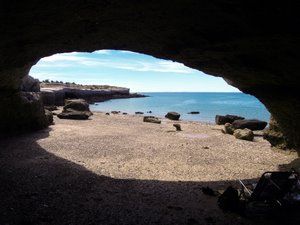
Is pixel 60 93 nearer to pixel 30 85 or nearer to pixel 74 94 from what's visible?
pixel 74 94

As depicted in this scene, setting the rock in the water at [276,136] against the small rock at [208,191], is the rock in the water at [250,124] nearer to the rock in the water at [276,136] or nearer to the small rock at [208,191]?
the rock in the water at [276,136]

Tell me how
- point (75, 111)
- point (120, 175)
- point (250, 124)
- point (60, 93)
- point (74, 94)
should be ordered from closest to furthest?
point (120, 175) < point (250, 124) < point (75, 111) < point (60, 93) < point (74, 94)

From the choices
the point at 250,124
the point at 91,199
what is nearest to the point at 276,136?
the point at 91,199

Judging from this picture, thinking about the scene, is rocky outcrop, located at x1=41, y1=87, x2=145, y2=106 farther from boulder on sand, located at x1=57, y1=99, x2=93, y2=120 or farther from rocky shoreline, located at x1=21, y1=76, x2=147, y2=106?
boulder on sand, located at x1=57, y1=99, x2=93, y2=120

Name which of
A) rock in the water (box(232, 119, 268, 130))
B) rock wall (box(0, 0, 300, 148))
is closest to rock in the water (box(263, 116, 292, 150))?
rock wall (box(0, 0, 300, 148))

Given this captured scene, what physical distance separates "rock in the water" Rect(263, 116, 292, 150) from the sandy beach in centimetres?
41

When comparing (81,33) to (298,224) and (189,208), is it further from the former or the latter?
(298,224)

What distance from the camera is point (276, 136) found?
17469 millimetres

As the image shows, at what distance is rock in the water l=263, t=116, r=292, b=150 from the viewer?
56.0 ft

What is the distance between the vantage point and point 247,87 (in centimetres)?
1385

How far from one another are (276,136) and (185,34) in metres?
10.2

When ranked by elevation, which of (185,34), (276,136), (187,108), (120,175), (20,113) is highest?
(185,34)

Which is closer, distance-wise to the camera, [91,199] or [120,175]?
[91,199]

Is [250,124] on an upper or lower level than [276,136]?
lower
